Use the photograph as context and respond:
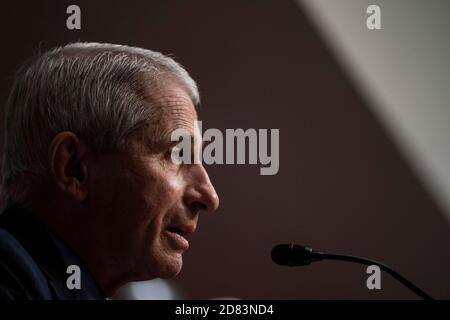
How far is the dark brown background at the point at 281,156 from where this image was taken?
168cm

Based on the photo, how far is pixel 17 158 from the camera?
146 cm

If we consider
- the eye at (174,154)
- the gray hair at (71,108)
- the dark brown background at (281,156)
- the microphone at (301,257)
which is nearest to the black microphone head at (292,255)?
the microphone at (301,257)

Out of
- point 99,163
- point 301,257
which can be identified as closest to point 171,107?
point 99,163

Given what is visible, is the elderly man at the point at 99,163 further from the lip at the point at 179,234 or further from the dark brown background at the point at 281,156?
the dark brown background at the point at 281,156

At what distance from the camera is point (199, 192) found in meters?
1.55

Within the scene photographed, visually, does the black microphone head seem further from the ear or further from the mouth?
the ear

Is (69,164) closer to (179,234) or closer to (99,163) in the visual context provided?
(99,163)

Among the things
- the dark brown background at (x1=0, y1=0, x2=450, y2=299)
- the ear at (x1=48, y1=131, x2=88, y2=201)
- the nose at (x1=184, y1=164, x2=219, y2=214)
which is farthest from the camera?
the dark brown background at (x1=0, y1=0, x2=450, y2=299)

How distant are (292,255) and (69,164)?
0.54m

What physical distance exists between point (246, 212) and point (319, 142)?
10.3 inches

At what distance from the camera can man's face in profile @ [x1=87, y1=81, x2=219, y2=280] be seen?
147 cm

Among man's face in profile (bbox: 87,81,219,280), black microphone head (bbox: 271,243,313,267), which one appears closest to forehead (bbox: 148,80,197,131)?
man's face in profile (bbox: 87,81,219,280)

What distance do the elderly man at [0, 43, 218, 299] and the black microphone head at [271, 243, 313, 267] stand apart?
0.75ft

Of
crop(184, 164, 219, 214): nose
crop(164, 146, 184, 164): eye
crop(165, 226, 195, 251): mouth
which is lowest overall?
crop(165, 226, 195, 251): mouth
